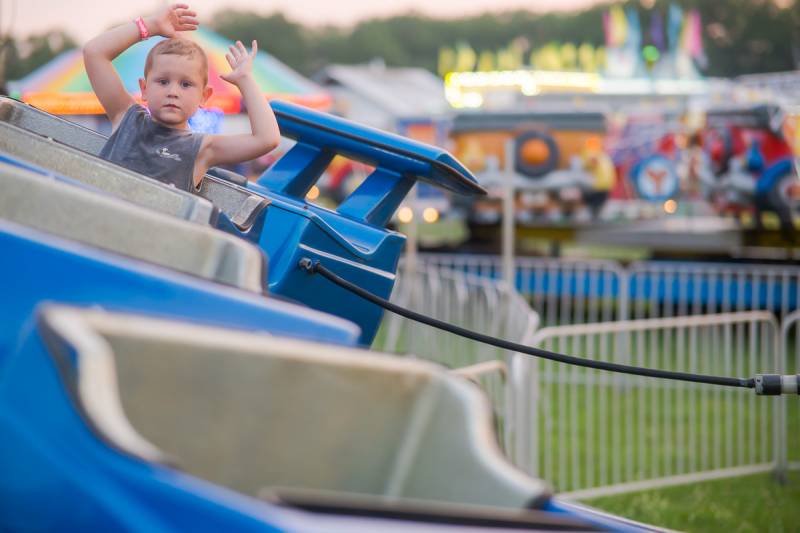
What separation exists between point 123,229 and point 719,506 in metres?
4.05

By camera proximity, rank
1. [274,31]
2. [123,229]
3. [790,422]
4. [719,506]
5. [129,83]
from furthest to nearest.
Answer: [274,31]
[129,83]
[790,422]
[719,506]
[123,229]

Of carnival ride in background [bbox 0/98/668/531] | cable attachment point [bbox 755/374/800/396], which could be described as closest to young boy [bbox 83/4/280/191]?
carnival ride in background [bbox 0/98/668/531]

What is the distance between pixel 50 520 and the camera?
1130 mm

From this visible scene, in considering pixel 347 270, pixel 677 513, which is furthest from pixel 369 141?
pixel 677 513

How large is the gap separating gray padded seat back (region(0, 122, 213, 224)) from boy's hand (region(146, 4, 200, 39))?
20.1 inches

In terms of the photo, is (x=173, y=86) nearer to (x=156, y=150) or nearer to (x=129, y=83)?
(x=156, y=150)

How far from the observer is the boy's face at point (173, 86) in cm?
261

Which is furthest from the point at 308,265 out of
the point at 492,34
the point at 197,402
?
the point at 492,34

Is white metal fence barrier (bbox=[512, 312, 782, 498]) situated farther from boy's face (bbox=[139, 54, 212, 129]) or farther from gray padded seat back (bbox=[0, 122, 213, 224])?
gray padded seat back (bbox=[0, 122, 213, 224])

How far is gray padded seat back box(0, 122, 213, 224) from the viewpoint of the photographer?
6.75ft

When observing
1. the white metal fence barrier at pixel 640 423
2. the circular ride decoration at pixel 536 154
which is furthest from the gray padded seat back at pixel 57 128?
the circular ride decoration at pixel 536 154

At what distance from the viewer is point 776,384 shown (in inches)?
96.0

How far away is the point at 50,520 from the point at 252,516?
254 mm

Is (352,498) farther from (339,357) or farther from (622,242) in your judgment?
(622,242)
